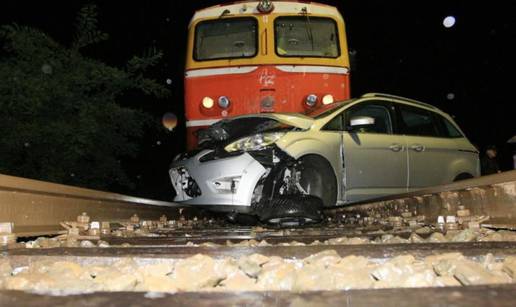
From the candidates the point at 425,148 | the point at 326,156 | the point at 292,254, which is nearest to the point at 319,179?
the point at 326,156

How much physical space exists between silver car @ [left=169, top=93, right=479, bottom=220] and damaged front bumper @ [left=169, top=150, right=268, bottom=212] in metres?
0.01

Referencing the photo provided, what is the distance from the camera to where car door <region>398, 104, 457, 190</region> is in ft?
24.5

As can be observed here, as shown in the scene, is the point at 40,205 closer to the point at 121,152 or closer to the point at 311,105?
the point at 311,105

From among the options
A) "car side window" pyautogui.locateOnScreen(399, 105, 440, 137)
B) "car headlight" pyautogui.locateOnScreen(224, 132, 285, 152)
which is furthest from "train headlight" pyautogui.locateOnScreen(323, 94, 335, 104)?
"car headlight" pyautogui.locateOnScreen(224, 132, 285, 152)

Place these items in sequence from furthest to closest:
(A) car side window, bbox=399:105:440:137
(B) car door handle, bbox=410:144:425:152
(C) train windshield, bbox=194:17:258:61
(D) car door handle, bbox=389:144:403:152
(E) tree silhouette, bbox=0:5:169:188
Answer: (E) tree silhouette, bbox=0:5:169:188, (C) train windshield, bbox=194:17:258:61, (A) car side window, bbox=399:105:440:137, (B) car door handle, bbox=410:144:425:152, (D) car door handle, bbox=389:144:403:152

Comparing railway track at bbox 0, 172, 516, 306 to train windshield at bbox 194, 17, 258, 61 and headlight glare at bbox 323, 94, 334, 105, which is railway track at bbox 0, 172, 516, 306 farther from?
train windshield at bbox 194, 17, 258, 61

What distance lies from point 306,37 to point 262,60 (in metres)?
0.84

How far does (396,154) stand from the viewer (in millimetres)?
7258

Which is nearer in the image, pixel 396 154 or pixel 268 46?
pixel 396 154

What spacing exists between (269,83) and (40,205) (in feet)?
15.7

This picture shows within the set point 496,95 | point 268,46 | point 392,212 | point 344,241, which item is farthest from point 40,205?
point 496,95

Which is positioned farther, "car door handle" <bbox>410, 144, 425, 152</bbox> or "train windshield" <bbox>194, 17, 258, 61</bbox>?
"train windshield" <bbox>194, 17, 258, 61</bbox>

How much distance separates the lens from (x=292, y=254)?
248 centimetres

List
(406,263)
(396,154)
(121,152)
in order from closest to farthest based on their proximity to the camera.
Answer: (406,263) → (396,154) → (121,152)
